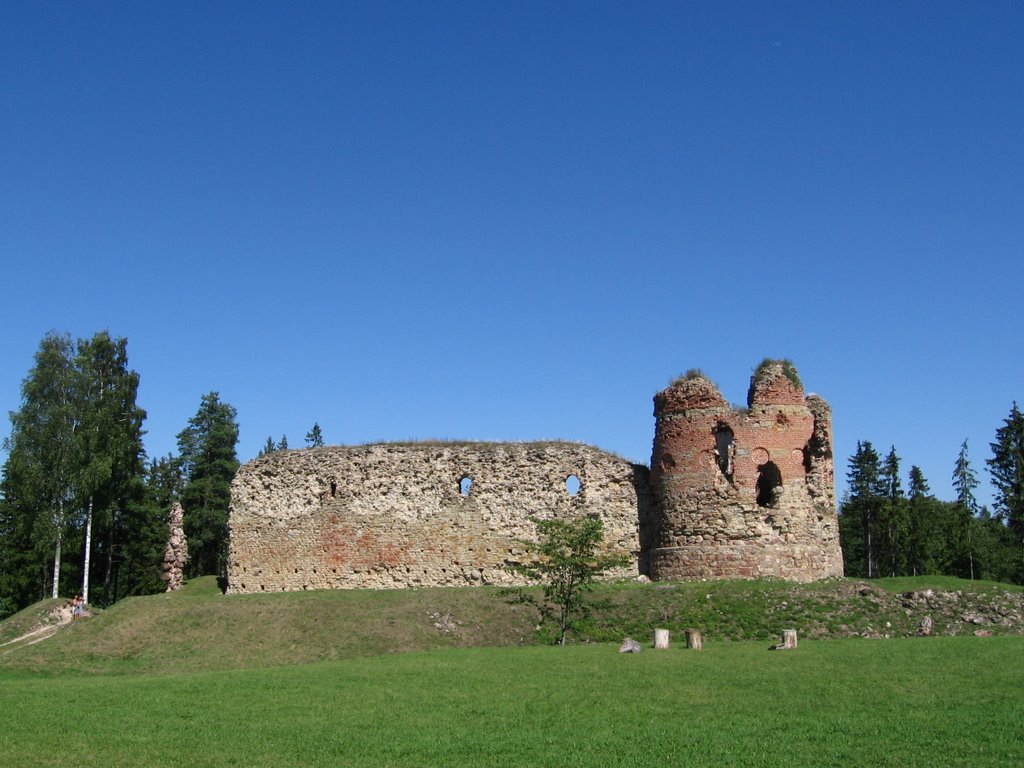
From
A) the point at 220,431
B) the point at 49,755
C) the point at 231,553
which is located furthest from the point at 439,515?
the point at 220,431

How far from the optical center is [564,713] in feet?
47.7

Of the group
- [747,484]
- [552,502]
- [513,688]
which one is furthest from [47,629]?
[747,484]

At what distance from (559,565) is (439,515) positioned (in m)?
7.88

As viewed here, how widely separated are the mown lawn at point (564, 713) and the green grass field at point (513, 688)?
0.05 m

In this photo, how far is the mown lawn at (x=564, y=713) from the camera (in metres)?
12.1

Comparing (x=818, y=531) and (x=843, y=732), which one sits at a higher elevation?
(x=818, y=531)

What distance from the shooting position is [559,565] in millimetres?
25203

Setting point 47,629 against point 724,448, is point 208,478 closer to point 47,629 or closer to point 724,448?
point 47,629

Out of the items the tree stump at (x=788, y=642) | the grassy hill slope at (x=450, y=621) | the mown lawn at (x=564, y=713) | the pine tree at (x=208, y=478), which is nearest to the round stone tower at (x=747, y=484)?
the grassy hill slope at (x=450, y=621)

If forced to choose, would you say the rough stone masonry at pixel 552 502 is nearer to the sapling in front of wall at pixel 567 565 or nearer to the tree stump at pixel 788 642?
the sapling in front of wall at pixel 567 565

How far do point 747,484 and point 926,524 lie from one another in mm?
35696

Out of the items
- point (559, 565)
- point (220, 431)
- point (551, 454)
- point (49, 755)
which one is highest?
point (220, 431)

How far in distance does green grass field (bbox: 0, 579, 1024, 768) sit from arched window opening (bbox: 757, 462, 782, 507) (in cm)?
Answer: 331

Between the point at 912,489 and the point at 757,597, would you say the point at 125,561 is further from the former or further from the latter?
the point at 912,489
